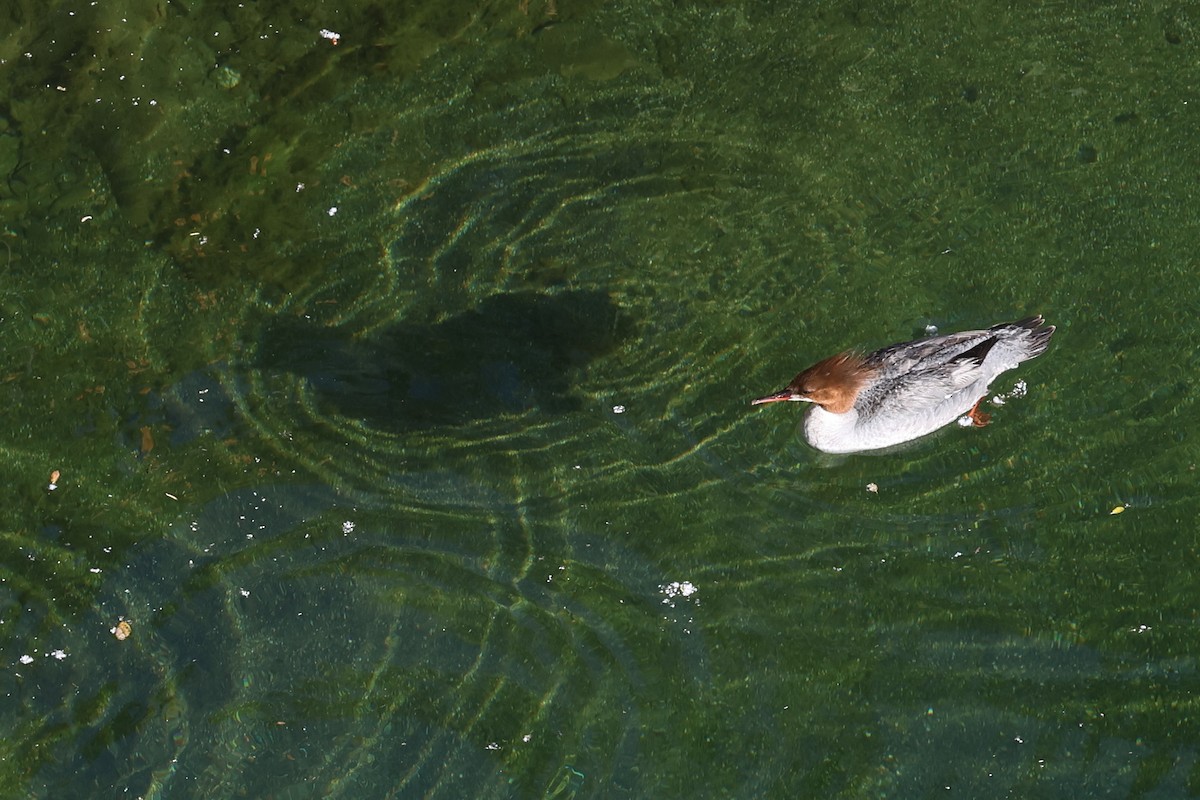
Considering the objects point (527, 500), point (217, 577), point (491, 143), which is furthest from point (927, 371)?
point (217, 577)

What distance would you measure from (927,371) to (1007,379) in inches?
17.6

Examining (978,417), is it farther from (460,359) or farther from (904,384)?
(460,359)

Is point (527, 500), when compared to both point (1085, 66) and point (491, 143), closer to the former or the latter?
point (491, 143)

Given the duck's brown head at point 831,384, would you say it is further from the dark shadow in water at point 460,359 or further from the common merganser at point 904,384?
the dark shadow in water at point 460,359

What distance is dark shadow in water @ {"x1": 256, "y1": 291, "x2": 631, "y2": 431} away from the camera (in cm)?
471

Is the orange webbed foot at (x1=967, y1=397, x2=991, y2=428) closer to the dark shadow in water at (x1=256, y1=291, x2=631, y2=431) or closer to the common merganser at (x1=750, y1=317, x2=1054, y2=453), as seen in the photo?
the common merganser at (x1=750, y1=317, x2=1054, y2=453)

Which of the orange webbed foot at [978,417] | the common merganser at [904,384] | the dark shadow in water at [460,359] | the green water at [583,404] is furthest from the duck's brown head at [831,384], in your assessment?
the dark shadow in water at [460,359]

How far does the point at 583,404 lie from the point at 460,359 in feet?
1.76

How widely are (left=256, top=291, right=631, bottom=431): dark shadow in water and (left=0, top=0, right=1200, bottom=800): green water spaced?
0.05 feet

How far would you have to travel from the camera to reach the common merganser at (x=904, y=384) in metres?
4.36

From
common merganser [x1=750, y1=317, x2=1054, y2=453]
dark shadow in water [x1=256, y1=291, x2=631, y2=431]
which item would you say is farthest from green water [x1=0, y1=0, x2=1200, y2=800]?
common merganser [x1=750, y1=317, x2=1054, y2=453]

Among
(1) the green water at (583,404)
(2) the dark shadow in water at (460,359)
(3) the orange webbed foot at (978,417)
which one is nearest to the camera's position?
(1) the green water at (583,404)

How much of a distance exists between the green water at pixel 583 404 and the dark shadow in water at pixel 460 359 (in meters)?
0.01

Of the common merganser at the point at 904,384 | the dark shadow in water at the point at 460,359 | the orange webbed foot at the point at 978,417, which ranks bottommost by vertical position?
the orange webbed foot at the point at 978,417
